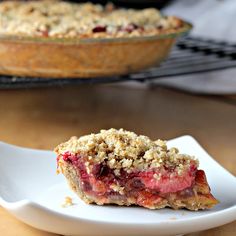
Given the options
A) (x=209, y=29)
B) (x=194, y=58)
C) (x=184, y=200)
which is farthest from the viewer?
(x=209, y=29)

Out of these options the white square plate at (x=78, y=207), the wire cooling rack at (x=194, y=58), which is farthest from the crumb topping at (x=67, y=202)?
the wire cooling rack at (x=194, y=58)

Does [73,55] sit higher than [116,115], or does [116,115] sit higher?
[73,55]

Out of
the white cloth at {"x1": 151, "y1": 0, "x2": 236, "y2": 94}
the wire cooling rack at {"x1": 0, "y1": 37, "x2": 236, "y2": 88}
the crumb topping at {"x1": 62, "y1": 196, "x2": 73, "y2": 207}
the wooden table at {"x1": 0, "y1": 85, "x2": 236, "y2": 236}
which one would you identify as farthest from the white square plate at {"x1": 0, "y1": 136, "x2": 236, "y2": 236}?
the white cloth at {"x1": 151, "y1": 0, "x2": 236, "y2": 94}

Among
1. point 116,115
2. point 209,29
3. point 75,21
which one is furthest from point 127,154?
point 209,29

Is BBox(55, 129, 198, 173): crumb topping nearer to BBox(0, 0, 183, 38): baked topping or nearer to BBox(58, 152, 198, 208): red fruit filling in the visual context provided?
BBox(58, 152, 198, 208): red fruit filling

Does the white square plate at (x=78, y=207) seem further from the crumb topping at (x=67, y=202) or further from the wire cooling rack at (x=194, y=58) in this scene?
the wire cooling rack at (x=194, y=58)

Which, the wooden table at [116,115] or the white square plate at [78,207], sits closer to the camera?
the white square plate at [78,207]

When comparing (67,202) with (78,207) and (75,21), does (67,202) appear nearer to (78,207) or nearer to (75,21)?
(78,207)

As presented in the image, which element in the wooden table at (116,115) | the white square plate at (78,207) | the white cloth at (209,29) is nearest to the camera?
the white square plate at (78,207)
